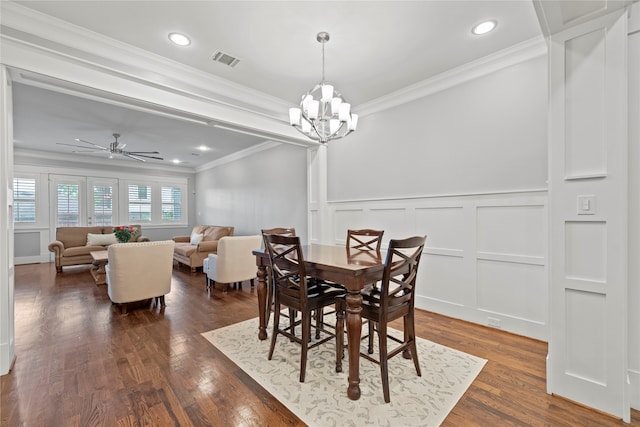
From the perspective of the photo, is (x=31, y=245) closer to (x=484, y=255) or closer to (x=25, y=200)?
(x=25, y=200)

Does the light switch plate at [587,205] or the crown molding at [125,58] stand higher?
the crown molding at [125,58]

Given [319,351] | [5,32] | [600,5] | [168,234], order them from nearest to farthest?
[600,5]
[5,32]
[319,351]
[168,234]

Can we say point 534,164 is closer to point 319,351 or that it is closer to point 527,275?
point 527,275

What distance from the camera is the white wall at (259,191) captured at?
5.27 meters

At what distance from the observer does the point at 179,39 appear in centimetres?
250

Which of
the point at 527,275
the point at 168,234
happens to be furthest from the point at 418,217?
the point at 168,234

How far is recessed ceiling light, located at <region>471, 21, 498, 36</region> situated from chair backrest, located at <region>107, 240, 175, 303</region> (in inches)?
160

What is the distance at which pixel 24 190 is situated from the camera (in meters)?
6.70

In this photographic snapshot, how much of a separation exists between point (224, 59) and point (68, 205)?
7.32 meters

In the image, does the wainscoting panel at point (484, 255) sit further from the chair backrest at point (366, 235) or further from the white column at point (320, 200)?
the white column at point (320, 200)

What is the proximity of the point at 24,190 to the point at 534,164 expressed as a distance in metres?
10.1

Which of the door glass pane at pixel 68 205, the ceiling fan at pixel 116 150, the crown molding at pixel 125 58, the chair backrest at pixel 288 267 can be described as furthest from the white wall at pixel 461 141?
the door glass pane at pixel 68 205

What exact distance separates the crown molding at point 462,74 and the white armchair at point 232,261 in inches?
104

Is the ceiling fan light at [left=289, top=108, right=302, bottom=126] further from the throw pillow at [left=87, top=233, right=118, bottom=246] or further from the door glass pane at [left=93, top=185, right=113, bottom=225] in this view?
the door glass pane at [left=93, top=185, right=113, bottom=225]
